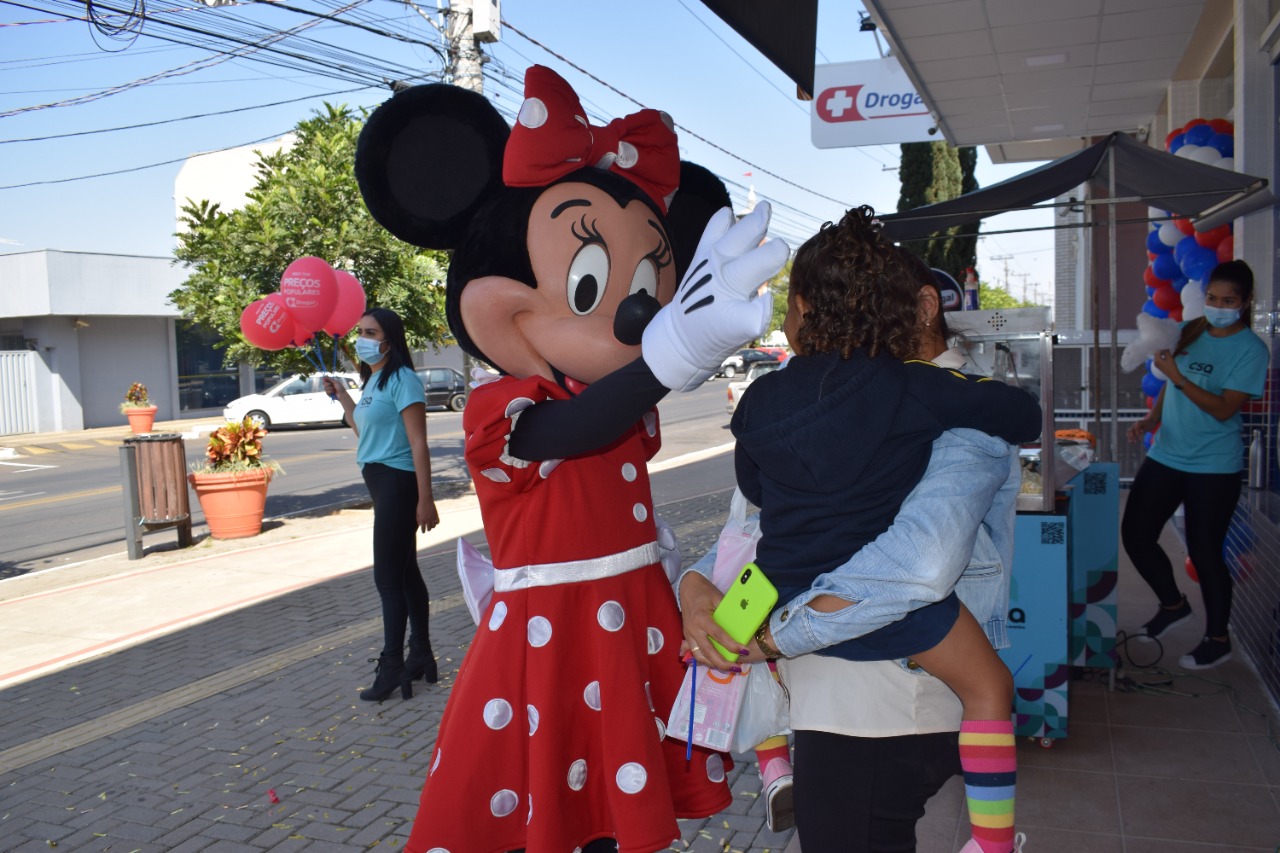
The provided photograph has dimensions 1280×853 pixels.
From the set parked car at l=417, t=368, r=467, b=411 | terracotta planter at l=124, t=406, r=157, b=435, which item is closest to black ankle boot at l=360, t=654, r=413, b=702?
terracotta planter at l=124, t=406, r=157, b=435

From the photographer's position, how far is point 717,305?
1939 mm

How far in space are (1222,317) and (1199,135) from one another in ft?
9.77

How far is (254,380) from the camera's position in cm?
3209

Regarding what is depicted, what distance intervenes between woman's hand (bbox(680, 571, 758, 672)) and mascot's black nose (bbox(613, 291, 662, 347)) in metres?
0.59

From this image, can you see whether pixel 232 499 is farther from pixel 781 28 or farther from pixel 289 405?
pixel 289 405

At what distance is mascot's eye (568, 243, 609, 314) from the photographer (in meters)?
2.50

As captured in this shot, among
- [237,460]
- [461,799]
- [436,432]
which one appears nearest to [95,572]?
[237,460]

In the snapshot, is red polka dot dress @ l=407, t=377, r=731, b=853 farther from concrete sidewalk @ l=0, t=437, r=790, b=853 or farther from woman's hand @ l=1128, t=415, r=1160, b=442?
woman's hand @ l=1128, t=415, r=1160, b=442

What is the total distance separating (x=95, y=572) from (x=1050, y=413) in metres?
7.96

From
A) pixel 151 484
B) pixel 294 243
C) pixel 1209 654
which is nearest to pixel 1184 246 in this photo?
pixel 1209 654

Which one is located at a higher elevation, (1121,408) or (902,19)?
(902,19)

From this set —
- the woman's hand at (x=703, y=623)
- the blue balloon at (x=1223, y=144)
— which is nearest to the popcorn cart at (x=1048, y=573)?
the woman's hand at (x=703, y=623)

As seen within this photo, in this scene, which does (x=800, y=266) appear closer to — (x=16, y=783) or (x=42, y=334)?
(x=16, y=783)

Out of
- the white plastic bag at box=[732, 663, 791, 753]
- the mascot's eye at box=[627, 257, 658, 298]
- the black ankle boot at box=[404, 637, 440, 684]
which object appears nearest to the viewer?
the white plastic bag at box=[732, 663, 791, 753]
